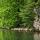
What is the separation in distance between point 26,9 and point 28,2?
1.00 metres

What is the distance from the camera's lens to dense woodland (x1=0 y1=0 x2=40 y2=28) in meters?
29.2

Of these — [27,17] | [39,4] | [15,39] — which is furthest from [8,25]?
[15,39]

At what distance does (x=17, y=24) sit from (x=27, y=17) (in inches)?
59.1

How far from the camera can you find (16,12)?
30.5 meters

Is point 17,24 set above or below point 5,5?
below

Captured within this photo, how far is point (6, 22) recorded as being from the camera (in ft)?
99.7

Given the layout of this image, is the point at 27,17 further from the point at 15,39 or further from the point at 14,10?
the point at 15,39

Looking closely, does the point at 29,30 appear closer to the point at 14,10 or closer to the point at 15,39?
the point at 14,10

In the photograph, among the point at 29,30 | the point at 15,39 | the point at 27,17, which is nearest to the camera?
the point at 15,39

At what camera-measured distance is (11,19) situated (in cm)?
3050

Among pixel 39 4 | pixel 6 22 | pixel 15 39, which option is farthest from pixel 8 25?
pixel 15 39

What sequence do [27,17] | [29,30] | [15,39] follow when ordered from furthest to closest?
1. [27,17]
2. [29,30]
3. [15,39]

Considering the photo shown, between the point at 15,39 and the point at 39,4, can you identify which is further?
the point at 39,4

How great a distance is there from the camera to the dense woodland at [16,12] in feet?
95.9
